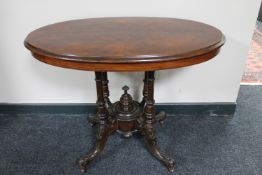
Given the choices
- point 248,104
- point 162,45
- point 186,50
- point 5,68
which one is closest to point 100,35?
point 162,45

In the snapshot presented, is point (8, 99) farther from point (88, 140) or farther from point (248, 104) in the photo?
point (248, 104)

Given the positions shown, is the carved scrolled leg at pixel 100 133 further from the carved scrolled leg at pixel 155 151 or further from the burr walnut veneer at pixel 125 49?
the carved scrolled leg at pixel 155 151

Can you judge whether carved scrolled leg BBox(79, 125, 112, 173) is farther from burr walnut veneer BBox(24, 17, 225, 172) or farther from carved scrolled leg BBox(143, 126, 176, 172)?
carved scrolled leg BBox(143, 126, 176, 172)

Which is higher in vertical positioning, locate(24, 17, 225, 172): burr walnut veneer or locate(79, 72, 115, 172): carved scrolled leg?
locate(24, 17, 225, 172): burr walnut veneer

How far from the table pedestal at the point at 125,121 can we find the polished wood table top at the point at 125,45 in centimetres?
29

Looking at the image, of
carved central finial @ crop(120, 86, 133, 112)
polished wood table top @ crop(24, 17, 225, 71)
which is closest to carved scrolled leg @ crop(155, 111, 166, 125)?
carved central finial @ crop(120, 86, 133, 112)

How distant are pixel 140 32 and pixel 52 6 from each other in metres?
0.69

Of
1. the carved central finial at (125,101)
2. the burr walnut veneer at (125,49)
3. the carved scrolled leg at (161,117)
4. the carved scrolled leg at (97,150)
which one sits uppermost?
the burr walnut veneer at (125,49)

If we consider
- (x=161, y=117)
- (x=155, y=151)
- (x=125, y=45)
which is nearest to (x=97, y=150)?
(x=155, y=151)

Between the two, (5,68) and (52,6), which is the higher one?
(52,6)

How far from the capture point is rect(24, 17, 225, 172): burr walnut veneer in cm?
92

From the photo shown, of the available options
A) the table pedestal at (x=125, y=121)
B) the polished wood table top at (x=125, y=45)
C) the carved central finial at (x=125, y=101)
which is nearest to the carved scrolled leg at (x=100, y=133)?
Answer: the table pedestal at (x=125, y=121)

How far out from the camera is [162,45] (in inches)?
39.6

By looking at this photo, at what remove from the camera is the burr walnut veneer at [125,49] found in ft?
3.02
